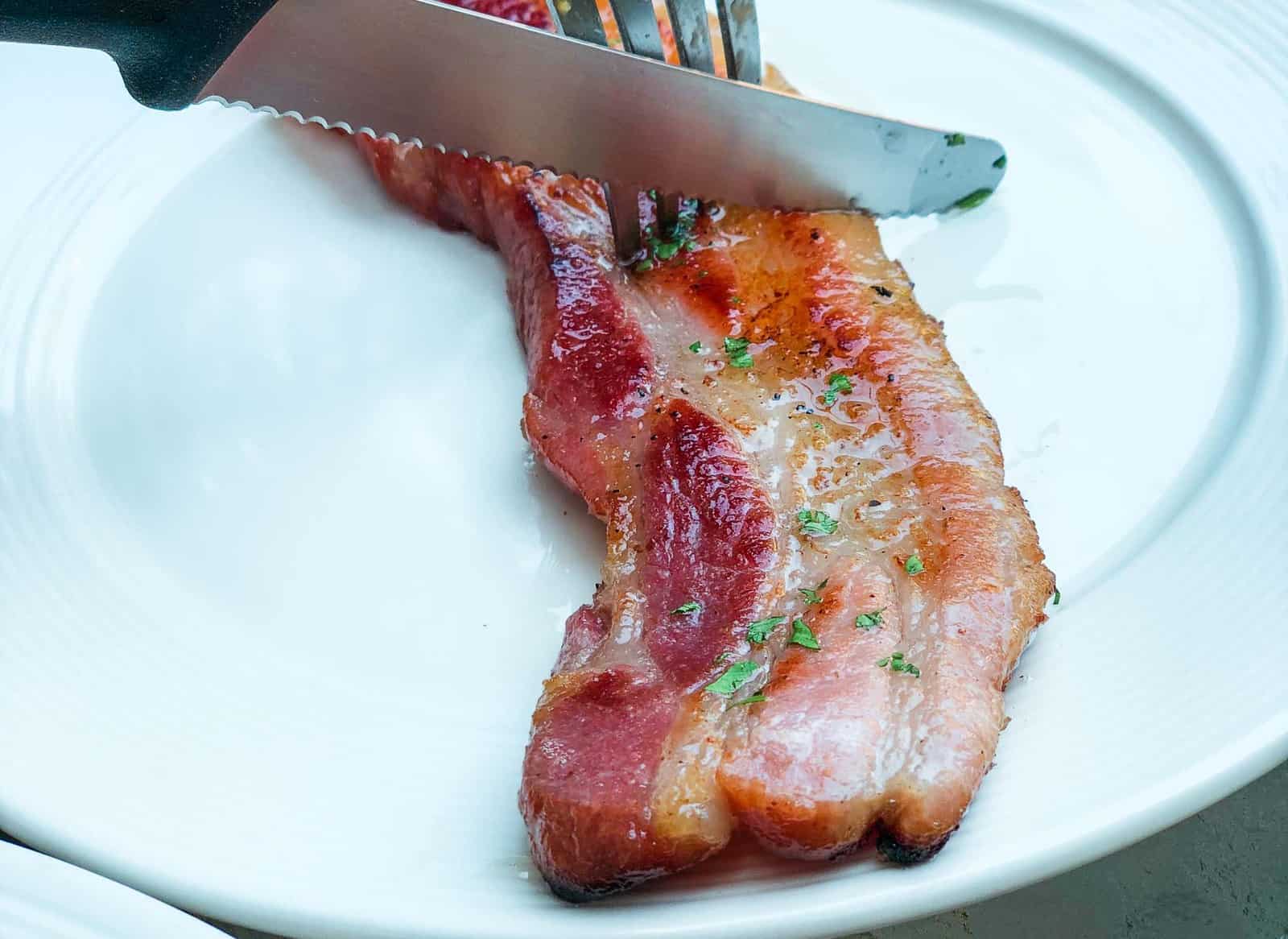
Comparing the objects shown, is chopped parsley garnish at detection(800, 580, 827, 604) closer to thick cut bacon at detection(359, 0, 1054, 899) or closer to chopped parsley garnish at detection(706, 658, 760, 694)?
thick cut bacon at detection(359, 0, 1054, 899)

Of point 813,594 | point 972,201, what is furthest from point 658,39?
point 813,594

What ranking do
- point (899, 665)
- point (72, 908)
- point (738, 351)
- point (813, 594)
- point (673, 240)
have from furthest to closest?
point (673, 240) → point (738, 351) → point (813, 594) → point (899, 665) → point (72, 908)

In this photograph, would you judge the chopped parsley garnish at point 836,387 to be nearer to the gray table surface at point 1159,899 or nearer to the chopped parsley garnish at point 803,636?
the chopped parsley garnish at point 803,636

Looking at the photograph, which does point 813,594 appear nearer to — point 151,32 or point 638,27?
point 638,27

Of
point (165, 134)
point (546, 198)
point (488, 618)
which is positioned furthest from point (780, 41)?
point (488, 618)

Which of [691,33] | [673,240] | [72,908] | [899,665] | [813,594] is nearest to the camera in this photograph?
[72,908]

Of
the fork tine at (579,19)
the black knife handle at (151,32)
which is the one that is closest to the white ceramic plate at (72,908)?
Answer: the black knife handle at (151,32)
